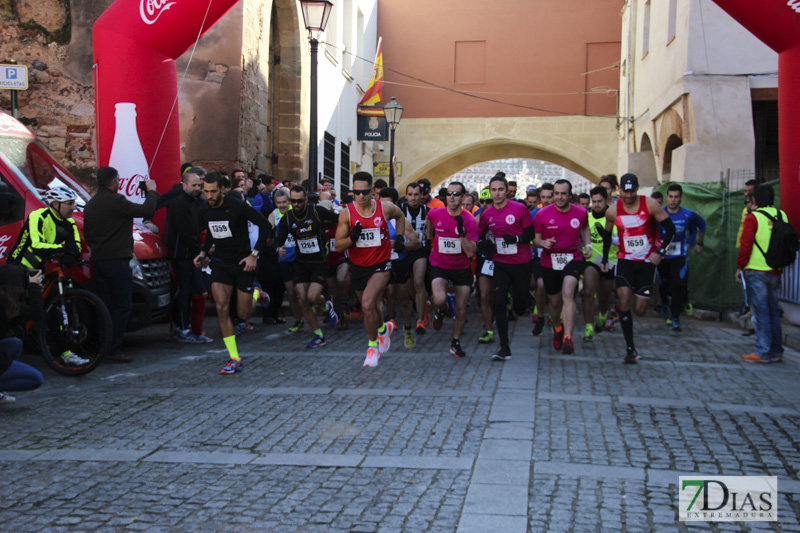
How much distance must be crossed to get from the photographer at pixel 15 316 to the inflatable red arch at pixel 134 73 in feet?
13.0

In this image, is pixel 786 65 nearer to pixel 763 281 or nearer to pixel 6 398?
pixel 763 281

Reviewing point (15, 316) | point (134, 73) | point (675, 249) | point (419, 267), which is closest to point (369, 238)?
point (419, 267)

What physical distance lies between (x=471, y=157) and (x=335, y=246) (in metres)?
28.7

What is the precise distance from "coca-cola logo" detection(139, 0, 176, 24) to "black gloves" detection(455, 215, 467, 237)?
4.44m

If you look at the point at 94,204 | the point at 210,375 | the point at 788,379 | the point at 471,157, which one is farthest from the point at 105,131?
the point at 471,157

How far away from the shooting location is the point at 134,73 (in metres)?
10.4

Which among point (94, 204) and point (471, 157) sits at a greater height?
point (471, 157)

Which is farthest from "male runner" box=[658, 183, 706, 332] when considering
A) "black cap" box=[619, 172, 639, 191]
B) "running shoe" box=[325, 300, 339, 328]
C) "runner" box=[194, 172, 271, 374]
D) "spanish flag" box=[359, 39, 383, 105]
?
"spanish flag" box=[359, 39, 383, 105]

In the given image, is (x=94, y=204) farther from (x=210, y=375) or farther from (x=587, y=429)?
(x=587, y=429)

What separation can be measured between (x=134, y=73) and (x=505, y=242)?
500 cm

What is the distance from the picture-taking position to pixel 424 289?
10633 millimetres

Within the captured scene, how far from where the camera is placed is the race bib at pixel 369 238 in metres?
8.45

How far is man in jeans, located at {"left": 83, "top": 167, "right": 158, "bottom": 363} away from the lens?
840cm

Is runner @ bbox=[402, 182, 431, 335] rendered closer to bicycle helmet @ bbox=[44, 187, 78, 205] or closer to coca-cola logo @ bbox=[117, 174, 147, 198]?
coca-cola logo @ bbox=[117, 174, 147, 198]
